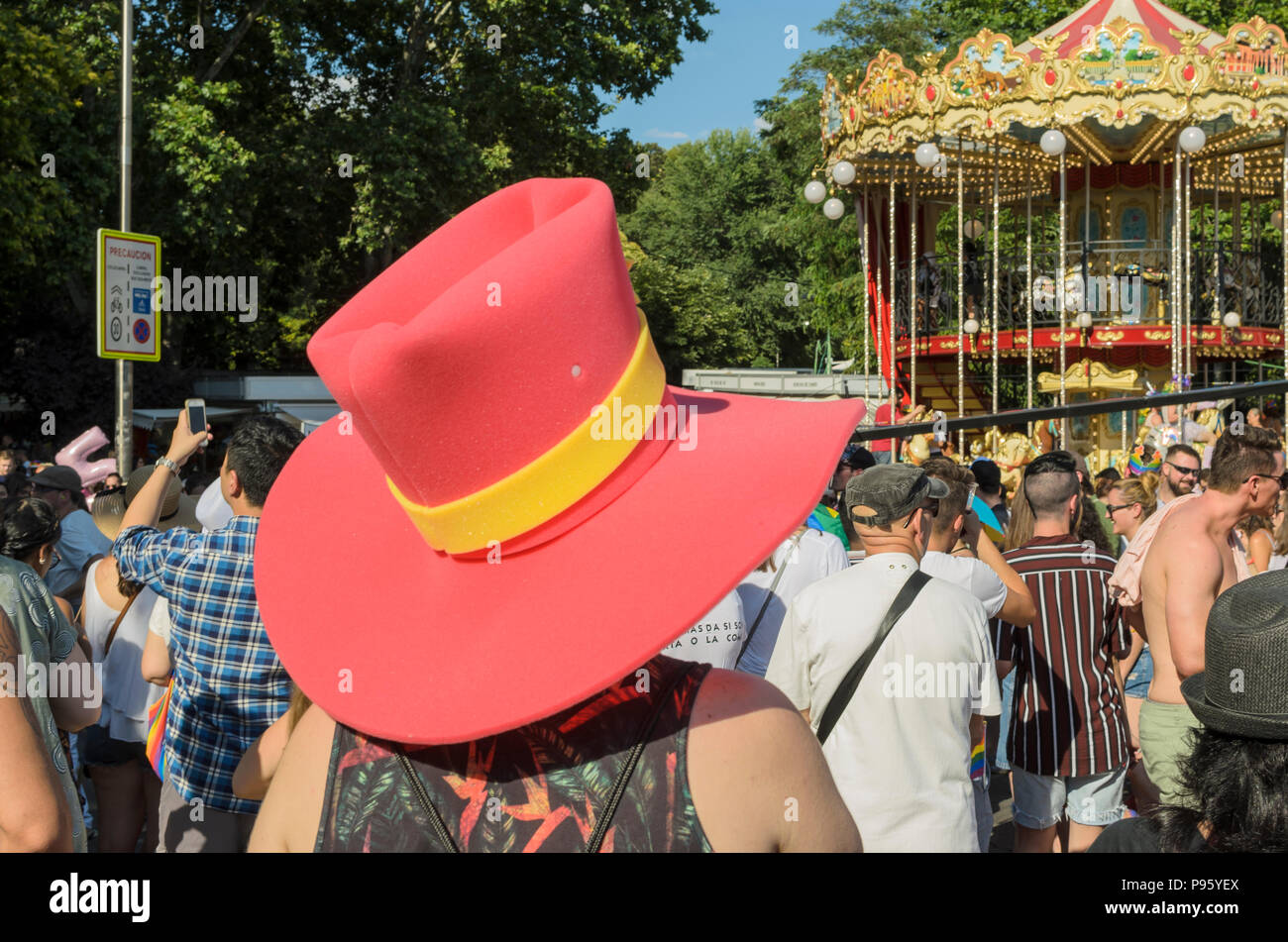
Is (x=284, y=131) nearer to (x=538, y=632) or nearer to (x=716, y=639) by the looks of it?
(x=716, y=639)

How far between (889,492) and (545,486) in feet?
7.68

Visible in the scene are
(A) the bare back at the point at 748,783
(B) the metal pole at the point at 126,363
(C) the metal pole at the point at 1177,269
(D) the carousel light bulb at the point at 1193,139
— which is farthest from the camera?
(C) the metal pole at the point at 1177,269

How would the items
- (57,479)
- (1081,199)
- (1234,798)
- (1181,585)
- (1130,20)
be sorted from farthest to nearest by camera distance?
(1081,199), (1130,20), (57,479), (1181,585), (1234,798)

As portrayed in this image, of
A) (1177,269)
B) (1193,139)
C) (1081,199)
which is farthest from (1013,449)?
(1081,199)

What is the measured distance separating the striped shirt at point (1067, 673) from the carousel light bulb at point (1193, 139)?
507 inches

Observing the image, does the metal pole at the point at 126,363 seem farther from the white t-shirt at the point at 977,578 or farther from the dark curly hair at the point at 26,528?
the white t-shirt at the point at 977,578

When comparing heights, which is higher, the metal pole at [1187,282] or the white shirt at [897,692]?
the metal pole at [1187,282]

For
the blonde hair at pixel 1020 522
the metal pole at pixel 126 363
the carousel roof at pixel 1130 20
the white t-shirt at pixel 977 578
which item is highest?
the carousel roof at pixel 1130 20

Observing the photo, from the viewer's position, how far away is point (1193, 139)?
1602cm

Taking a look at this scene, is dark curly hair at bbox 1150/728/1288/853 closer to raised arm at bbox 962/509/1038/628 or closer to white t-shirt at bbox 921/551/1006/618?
white t-shirt at bbox 921/551/1006/618

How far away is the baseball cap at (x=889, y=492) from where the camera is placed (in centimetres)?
367

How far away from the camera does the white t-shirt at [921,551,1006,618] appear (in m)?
4.43

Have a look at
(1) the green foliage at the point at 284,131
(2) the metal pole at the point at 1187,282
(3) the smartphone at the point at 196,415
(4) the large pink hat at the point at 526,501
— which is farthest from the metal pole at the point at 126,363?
(2) the metal pole at the point at 1187,282

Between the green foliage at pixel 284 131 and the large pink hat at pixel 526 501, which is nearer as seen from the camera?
the large pink hat at pixel 526 501
